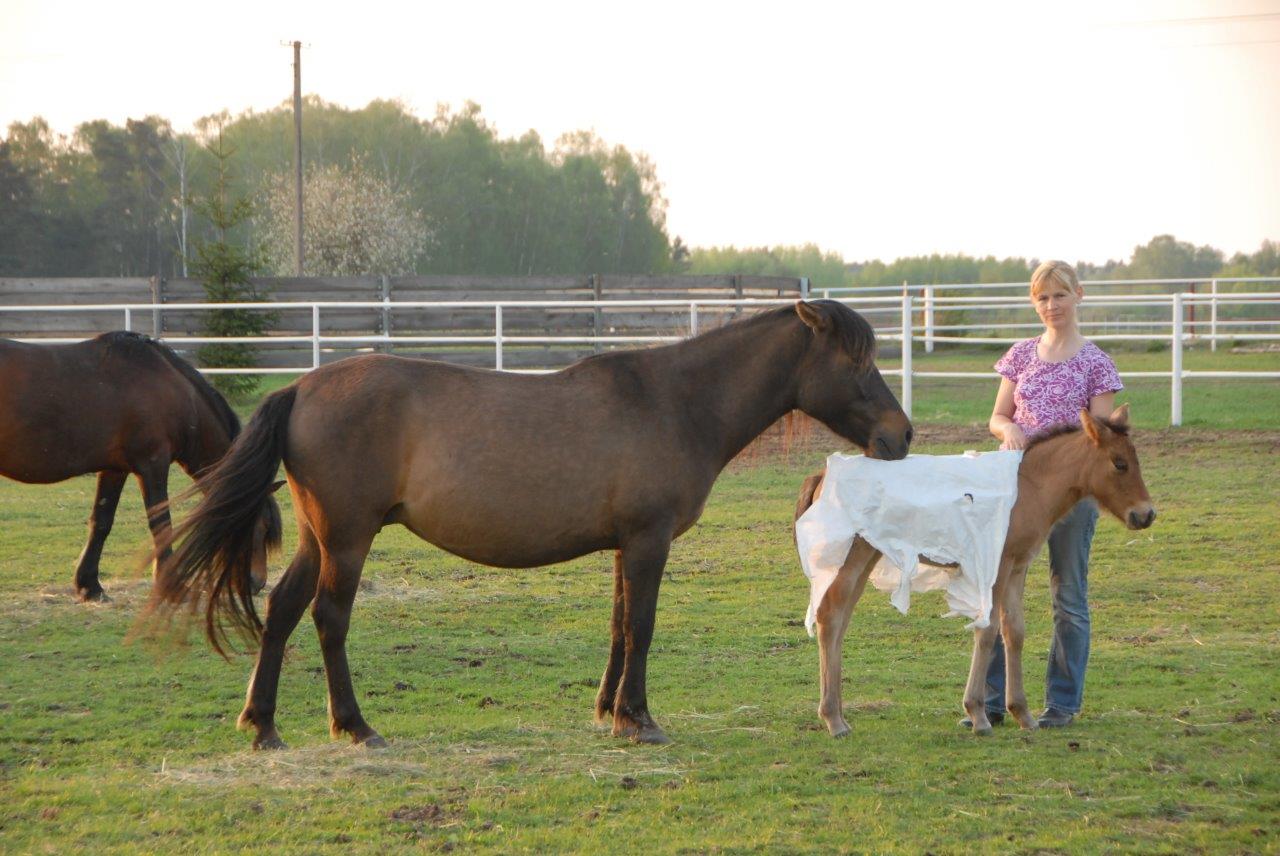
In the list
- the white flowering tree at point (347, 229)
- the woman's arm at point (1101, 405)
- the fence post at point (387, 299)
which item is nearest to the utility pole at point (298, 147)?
the white flowering tree at point (347, 229)

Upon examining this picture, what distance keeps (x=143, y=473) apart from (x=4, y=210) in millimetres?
41990

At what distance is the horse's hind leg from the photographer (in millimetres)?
4938

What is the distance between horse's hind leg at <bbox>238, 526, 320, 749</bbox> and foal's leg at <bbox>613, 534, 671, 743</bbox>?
125cm

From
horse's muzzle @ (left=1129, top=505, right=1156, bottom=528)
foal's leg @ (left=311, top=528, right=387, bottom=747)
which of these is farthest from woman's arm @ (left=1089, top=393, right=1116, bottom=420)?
foal's leg @ (left=311, top=528, right=387, bottom=747)

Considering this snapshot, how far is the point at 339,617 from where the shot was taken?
4.86 m

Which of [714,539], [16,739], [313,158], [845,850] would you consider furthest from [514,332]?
[313,158]

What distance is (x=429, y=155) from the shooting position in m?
51.2

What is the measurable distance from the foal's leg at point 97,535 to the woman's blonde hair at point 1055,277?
18.9 feet

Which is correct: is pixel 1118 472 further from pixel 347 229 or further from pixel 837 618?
pixel 347 229

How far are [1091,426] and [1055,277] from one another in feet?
2.13

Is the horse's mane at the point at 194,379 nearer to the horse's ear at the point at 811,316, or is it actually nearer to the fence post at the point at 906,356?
the horse's ear at the point at 811,316

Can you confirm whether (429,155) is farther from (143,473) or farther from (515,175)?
(143,473)

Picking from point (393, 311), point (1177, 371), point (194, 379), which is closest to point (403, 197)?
point (393, 311)

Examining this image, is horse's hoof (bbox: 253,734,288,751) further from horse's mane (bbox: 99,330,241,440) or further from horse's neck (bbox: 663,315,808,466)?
horse's mane (bbox: 99,330,241,440)
